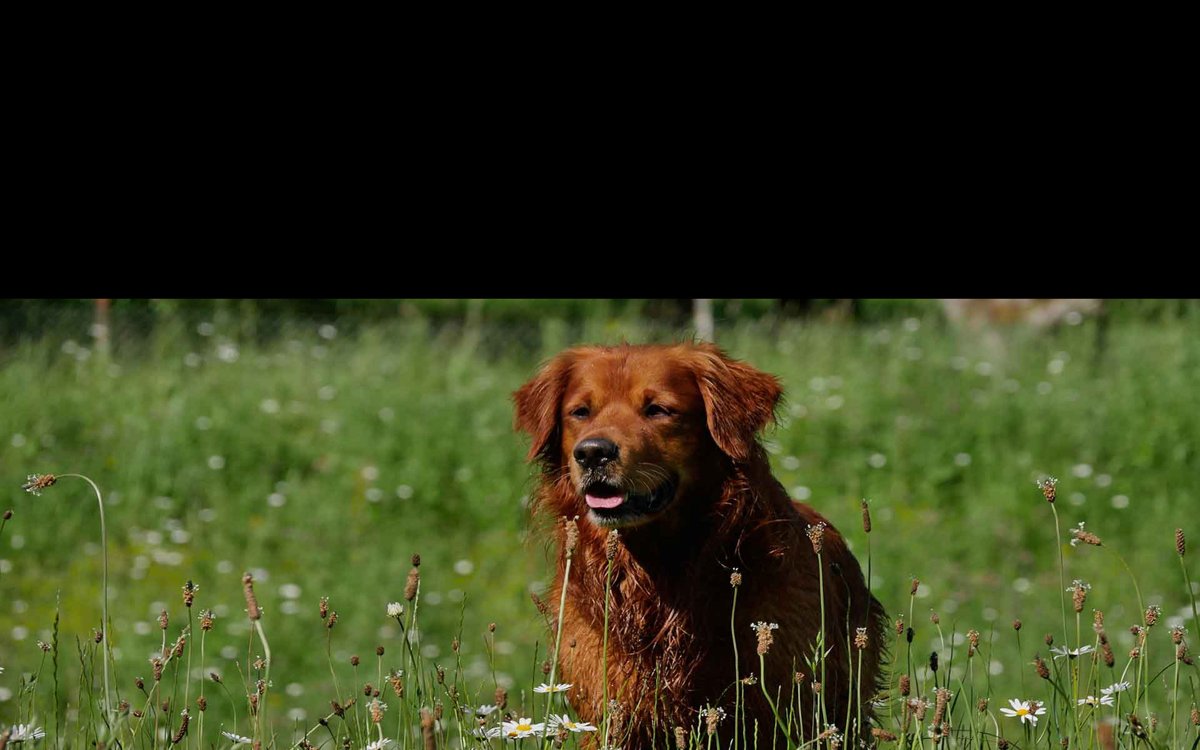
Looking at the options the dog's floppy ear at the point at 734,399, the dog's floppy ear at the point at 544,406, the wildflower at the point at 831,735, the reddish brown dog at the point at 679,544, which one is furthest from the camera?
the dog's floppy ear at the point at 544,406

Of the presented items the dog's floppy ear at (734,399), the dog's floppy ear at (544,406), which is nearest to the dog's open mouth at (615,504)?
the dog's floppy ear at (734,399)

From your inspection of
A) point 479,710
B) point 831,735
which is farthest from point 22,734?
point 831,735

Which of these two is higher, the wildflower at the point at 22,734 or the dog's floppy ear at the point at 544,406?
the dog's floppy ear at the point at 544,406

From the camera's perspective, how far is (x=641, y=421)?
3498 millimetres

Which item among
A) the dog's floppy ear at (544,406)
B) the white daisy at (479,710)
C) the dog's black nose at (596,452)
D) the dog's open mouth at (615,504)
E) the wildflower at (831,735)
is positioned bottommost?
the white daisy at (479,710)

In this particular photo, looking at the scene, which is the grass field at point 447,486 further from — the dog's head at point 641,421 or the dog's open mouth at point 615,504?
the dog's open mouth at point 615,504

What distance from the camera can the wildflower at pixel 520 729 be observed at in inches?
90.9

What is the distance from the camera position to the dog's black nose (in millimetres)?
3328

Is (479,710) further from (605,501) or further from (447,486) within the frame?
(447,486)

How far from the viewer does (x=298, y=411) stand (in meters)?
9.63

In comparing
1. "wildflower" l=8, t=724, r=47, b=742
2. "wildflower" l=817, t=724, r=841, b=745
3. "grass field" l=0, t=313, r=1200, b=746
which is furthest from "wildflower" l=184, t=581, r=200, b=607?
"grass field" l=0, t=313, r=1200, b=746

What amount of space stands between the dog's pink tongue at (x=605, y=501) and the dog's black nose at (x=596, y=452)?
0.09m
